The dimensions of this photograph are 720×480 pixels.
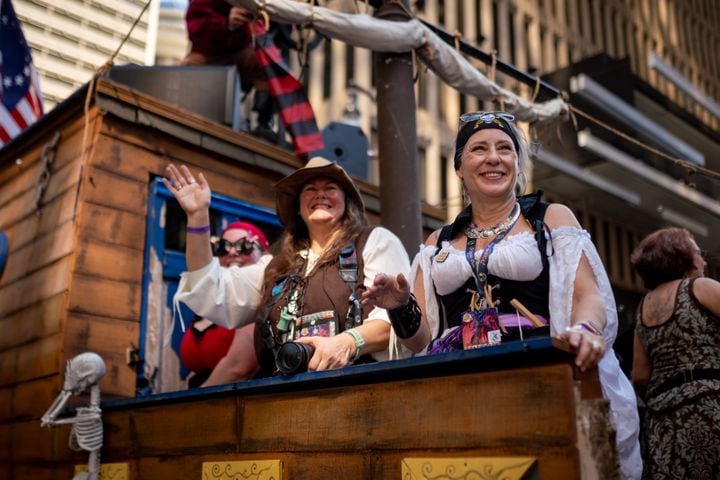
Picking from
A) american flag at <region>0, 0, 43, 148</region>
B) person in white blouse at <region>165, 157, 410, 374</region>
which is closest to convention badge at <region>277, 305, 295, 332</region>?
person in white blouse at <region>165, 157, 410, 374</region>

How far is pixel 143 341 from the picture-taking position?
4223mm

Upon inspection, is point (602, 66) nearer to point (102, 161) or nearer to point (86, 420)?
point (102, 161)

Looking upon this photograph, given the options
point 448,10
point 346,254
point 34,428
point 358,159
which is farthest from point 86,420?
point 448,10

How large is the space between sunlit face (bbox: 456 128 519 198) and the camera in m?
0.92

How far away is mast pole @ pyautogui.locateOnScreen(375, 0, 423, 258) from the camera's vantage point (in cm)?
491

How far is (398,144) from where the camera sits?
5055mm

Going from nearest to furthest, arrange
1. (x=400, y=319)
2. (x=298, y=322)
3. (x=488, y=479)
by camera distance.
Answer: (x=488, y=479), (x=400, y=319), (x=298, y=322)

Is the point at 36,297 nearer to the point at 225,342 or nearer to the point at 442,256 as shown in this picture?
the point at 225,342

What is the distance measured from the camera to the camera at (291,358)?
238 cm

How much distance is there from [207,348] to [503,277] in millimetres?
2180

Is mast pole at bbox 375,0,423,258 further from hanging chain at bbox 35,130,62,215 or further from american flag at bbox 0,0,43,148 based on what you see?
american flag at bbox 0,0,43,148

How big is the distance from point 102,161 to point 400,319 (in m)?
2.55

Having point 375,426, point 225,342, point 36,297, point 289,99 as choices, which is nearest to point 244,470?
point 375,426

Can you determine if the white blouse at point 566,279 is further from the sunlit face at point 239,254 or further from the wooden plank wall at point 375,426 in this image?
the sunlit face at point 239,254
